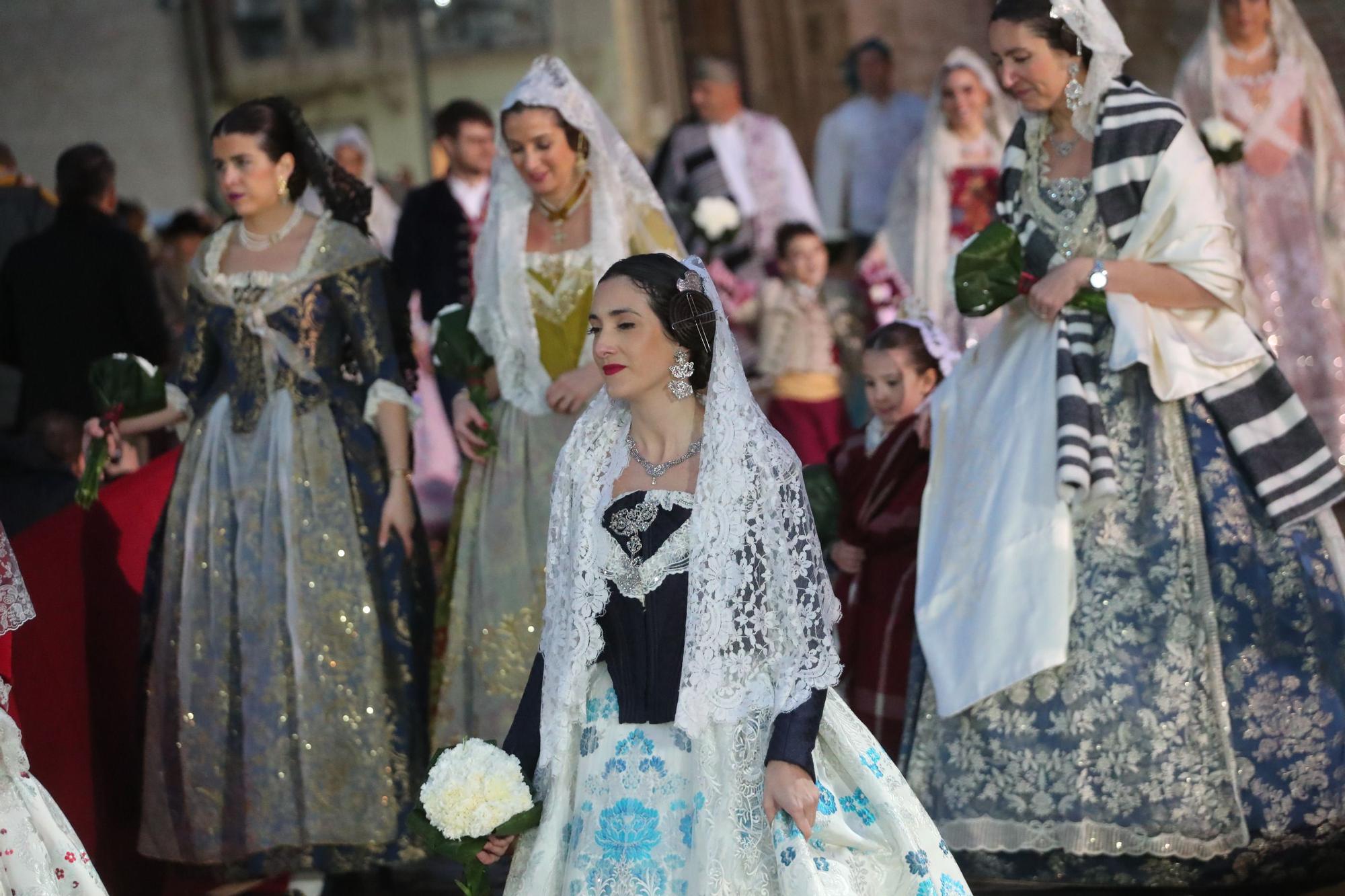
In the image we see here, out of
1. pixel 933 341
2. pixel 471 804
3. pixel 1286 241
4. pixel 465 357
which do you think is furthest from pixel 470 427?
pixel 1286 241

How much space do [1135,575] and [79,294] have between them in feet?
14.5

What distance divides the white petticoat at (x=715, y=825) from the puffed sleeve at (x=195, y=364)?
219 centimetres

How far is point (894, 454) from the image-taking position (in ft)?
17.3

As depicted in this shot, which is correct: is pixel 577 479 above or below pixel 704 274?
below

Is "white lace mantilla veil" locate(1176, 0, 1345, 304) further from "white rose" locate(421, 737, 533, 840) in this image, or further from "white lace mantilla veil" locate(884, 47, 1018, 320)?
"white rose" locate(421, 737, 533, 840)

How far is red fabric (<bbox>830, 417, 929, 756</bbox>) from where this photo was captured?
5.06m

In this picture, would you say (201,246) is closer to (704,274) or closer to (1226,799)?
(704,274)

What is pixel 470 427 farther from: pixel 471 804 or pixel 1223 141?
pixel 1223 141

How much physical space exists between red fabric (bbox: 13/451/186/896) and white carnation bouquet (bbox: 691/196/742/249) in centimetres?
264

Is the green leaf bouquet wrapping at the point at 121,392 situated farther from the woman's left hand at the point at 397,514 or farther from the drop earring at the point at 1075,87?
the drop earring at the point at 1075,87

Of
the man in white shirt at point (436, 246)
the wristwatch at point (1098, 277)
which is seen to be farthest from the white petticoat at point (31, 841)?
the man in white shirt at point (436, 246)

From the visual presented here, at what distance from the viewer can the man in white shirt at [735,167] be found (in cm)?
878

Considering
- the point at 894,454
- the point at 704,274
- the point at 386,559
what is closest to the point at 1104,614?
the point at 894,454

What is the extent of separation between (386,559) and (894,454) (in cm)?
149
